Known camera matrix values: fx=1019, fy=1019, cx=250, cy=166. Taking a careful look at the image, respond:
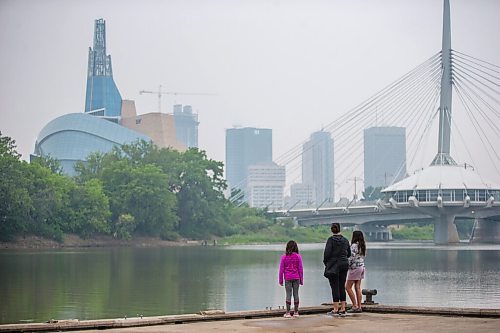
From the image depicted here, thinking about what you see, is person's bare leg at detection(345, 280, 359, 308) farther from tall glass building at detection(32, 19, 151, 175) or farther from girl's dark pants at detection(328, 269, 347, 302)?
tall glass building at detection(32, 19, 151, 175)

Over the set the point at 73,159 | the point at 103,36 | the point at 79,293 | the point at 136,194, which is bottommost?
the point at 79,293

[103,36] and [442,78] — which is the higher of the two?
[103,36]

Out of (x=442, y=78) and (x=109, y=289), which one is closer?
(x=109, y=289)

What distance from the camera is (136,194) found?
279 feet

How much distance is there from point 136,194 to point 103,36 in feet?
391

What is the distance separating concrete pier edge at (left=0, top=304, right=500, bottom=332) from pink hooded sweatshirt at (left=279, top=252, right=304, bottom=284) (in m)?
0.55

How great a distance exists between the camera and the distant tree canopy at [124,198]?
237 ft

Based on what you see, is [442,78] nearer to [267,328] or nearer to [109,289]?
[109,289]

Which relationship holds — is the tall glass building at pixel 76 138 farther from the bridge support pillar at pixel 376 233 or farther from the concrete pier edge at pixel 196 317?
the concrete pier edge at pixel 196 317

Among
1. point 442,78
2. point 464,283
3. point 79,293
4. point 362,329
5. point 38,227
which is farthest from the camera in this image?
point 442,78

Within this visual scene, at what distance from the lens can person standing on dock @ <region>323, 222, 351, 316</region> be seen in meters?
15.9

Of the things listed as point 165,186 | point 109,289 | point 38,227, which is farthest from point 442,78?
point 109,289

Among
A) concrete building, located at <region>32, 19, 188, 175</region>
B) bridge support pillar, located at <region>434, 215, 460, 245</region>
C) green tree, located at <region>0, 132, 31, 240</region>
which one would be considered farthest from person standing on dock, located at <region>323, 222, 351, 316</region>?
concrete building, located at <region>32, 19, 188, 175</region>

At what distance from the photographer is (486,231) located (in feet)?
358
